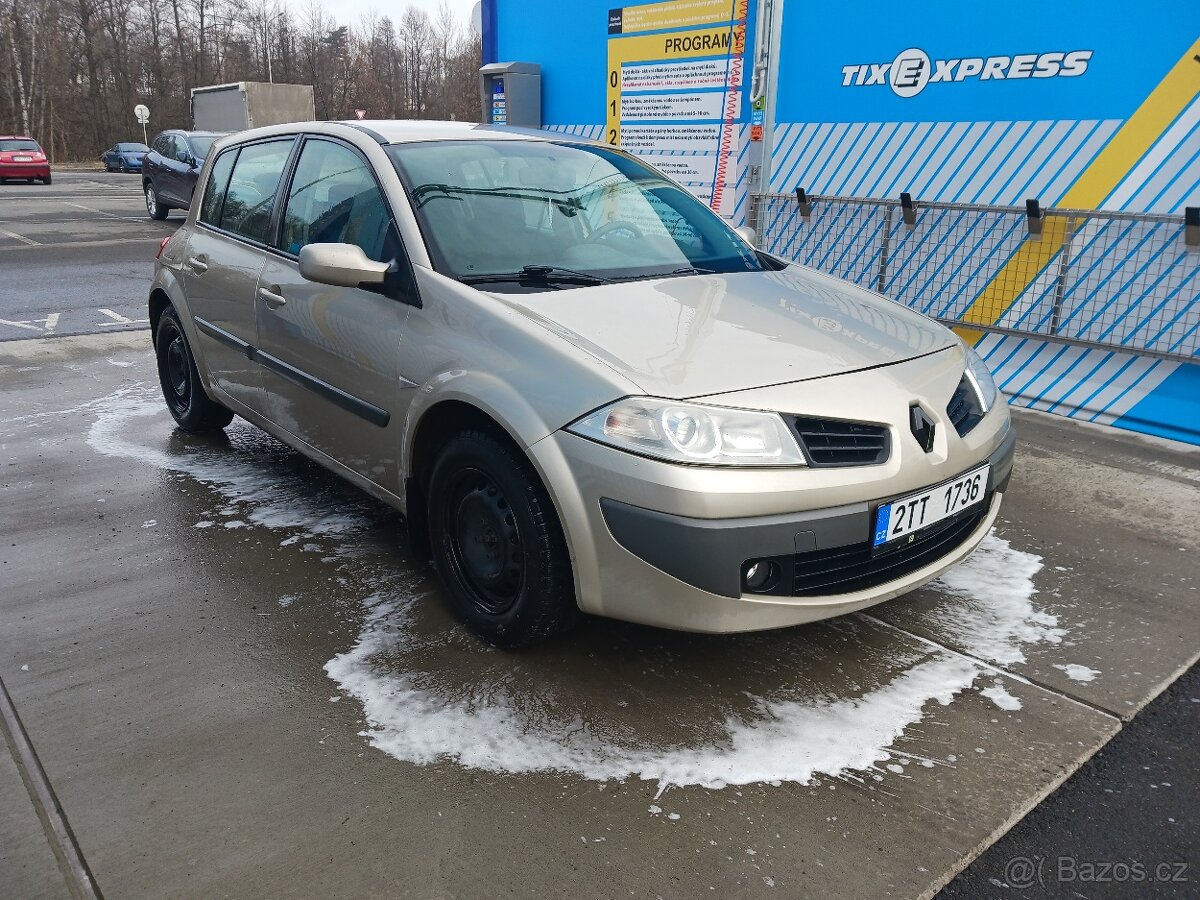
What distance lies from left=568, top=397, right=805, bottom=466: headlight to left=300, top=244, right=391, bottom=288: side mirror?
1.06 meters

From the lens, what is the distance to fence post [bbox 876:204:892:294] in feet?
22.1

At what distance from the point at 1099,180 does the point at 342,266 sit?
188 inches

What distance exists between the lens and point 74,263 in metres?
12.0

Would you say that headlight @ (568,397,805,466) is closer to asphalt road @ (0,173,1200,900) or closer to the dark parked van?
asphalt road @ (0,173,1200,900)

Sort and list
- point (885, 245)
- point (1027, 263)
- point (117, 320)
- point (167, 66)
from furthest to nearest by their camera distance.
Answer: point (167, 66), point (117, 320), point (885, 245), point (1027, 263)

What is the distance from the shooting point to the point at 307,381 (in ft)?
11.9

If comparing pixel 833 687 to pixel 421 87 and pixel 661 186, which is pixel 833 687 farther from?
pixel 421 87

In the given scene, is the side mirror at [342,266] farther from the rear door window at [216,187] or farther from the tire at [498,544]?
the rear door window at [216,187]

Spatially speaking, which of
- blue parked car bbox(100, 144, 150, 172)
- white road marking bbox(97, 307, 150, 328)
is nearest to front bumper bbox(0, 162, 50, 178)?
blue parked car bbox(100, 144, 150, 172)

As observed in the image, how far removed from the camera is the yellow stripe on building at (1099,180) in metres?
5.29

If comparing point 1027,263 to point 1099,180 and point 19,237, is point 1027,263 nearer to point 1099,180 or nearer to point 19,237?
point 1099,180

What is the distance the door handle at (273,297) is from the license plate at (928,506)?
242 centimetres

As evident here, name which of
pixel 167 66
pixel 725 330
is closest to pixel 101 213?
pixel 725 330

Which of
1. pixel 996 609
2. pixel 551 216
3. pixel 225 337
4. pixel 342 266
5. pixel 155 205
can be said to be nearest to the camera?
pixel 342 266
